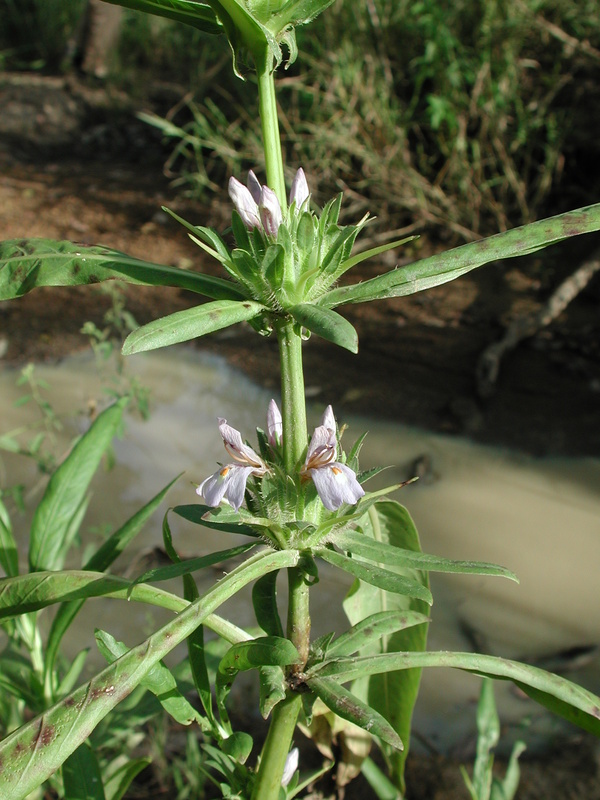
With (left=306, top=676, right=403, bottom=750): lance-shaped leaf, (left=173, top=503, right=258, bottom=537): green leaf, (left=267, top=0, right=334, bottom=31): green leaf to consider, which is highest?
(left=267, top=0, right=334, bottom=31): green leaf

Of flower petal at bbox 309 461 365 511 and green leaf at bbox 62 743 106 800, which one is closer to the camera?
flower petal at bbox 309 461 365 511

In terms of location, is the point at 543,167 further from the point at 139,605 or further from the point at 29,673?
the point at 29,673

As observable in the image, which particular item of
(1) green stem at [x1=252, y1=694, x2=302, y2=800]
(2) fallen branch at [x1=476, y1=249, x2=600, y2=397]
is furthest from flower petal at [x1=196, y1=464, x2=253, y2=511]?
(2) fallen branch at [x1=476, y1=249, x2=600, y2=397]

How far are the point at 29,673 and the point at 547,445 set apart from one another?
1.87 meters

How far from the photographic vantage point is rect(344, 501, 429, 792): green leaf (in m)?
0.86

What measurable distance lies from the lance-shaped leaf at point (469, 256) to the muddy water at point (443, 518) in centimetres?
129

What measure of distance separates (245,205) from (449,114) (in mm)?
2950

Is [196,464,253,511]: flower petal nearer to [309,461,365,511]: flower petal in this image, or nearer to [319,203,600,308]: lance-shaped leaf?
[309,461,365,511]: flower petal

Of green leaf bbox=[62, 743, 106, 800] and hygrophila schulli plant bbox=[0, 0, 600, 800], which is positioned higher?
hygrophila schulli plant bbox=[0, 0, 600, 800]

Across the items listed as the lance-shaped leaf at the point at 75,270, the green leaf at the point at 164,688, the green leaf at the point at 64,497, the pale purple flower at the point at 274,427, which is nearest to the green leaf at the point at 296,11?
the lance-shaped leaf at the point at 75,270

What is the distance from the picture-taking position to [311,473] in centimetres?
65

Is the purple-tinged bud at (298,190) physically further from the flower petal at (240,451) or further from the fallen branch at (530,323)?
the fallen branch at (530,323)

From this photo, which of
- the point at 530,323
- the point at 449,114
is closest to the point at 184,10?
the point at 530,323

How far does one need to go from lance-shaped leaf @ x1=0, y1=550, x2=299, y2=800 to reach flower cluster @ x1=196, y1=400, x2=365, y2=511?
106 millimetres
